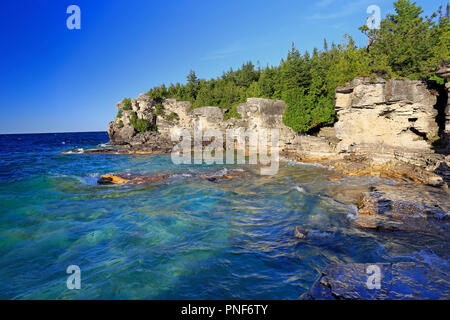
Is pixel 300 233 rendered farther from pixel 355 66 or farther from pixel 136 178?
pixel 355 66

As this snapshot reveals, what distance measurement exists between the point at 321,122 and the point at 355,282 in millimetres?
25002

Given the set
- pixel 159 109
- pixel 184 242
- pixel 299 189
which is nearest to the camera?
pixel 184 242

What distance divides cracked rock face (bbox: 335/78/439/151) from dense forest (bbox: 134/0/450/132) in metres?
1.11

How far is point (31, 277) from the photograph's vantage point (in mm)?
6988

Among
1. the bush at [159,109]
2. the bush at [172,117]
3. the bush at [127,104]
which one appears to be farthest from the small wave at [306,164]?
the bush at [127,104]

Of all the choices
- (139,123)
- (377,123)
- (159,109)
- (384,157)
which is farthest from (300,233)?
(139,123)

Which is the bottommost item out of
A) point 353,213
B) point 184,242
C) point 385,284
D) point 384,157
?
point 184,242

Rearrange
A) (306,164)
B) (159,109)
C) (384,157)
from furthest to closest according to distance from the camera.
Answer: (159,109) < (306,164) < (384,157)

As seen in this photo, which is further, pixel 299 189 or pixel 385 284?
pixel 299 189

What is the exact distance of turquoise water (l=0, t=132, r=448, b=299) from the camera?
6.42m

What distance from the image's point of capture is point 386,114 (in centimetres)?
2036

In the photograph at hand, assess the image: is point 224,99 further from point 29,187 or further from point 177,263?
point 177,263

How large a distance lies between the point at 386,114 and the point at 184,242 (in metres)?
20.4
